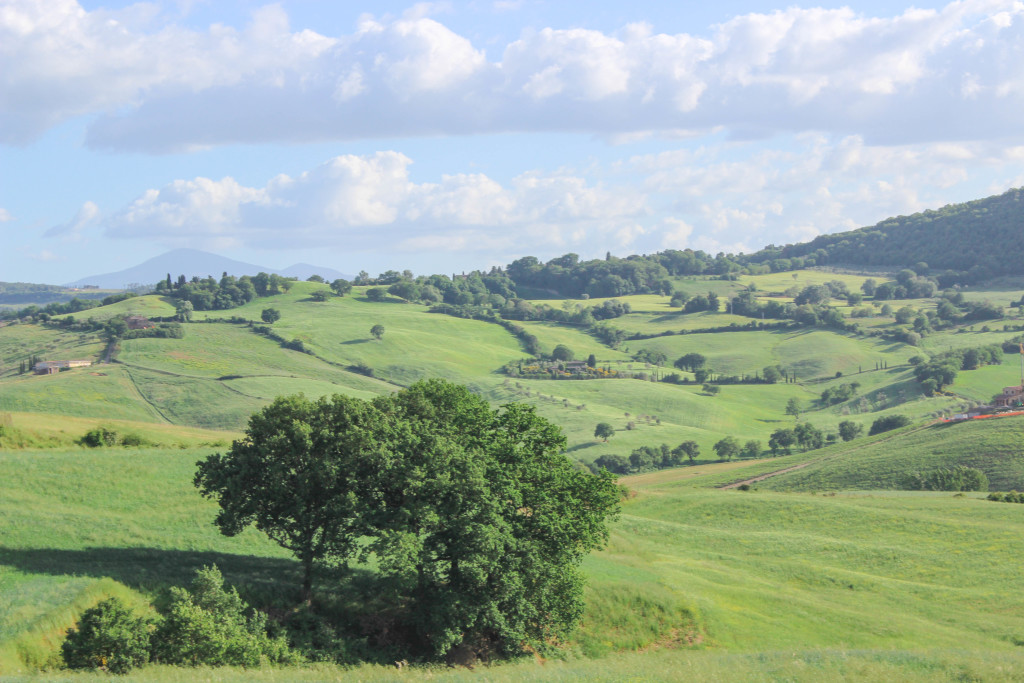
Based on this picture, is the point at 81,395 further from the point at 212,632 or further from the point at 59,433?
the point at 212,632

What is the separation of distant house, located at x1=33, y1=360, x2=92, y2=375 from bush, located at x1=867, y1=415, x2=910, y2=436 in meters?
149

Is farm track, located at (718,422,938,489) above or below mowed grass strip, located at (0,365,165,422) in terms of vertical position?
below

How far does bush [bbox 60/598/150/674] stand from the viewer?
88.7 ft

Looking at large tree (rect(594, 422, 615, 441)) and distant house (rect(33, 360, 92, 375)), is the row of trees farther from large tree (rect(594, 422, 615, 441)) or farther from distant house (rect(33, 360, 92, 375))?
distant house (rect(33, 360, 92, 375))

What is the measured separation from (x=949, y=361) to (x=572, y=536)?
574 ft

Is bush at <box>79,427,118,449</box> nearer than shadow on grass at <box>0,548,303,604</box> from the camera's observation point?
No

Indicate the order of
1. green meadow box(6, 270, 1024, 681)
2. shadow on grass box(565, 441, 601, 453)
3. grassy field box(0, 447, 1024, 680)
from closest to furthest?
green meadow box(6, 270, 1024, 681) < grassy field box(0, 447, 1024, 680) < shadow on grass box(565, 441, 601, 453)

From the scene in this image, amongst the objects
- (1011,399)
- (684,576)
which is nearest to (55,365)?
(684,576)

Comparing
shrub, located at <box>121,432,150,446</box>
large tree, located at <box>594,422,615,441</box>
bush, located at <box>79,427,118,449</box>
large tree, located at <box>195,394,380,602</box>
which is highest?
large tree, located at <box>195,394,380,602</box>

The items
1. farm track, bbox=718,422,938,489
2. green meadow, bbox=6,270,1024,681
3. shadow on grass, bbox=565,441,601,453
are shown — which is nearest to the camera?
green meadow, bbox=6,270,1024,681

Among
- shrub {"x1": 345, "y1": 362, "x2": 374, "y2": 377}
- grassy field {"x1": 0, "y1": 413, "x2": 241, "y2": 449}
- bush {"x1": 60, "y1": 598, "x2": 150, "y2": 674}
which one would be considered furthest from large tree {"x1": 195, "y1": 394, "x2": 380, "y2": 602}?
shrub {"x1": 345, "y1": 362, "x2": 374, "y2": 377}

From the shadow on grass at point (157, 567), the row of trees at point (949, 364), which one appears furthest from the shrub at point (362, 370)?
the shadow on grass at point (157, 567)

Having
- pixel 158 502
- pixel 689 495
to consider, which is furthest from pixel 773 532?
pixel 158 502

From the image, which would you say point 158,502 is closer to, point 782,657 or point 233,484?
point 233,484
